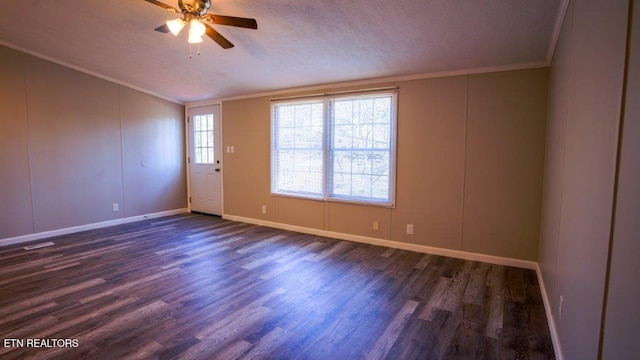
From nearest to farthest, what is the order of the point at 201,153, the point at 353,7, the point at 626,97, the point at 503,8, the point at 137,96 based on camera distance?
the point at 626,97, the point at 503,8, the point at 353,7, the point at 137,96, the point at 201,153

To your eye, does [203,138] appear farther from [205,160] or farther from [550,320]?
[550,320]

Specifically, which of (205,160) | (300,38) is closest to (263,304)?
(300,38)

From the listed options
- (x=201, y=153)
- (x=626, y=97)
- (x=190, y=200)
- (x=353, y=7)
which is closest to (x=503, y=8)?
(x=353, y=7)

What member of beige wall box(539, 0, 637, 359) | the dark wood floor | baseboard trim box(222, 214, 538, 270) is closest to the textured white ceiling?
beige wall box(539, 0, 637, 359)

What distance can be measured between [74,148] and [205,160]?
6.74 ft

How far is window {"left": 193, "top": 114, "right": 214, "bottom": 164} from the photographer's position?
610 centimetres

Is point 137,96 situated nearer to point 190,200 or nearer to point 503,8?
point 190,200

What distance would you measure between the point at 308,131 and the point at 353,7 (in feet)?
7.79

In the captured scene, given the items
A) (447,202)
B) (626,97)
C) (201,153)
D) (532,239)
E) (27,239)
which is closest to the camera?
(626,97)

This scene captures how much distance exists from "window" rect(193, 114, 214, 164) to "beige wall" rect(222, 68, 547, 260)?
3.04 meters

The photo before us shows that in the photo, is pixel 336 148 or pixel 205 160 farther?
pixel 205 160

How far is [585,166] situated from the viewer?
155cm

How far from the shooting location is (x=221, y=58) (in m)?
3.96

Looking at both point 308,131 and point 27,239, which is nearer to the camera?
point 27,239
